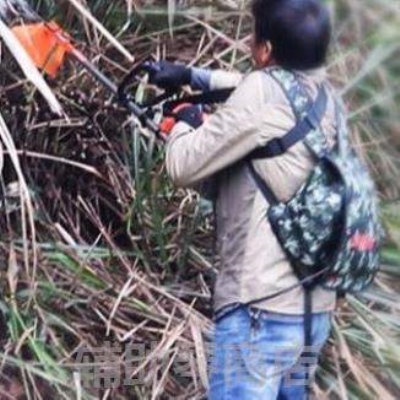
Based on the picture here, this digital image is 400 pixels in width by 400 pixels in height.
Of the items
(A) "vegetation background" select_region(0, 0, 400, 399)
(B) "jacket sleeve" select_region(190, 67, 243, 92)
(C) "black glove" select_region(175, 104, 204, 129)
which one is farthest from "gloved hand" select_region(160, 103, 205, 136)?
(A) "vegetation background" select_region(0, 0, 400, 399)

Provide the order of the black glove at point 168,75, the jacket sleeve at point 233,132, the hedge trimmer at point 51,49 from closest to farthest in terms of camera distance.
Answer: the jacket sleeve at point 233,132 < the black glove at point 168,75 < the hedge trimmer at point 51,49

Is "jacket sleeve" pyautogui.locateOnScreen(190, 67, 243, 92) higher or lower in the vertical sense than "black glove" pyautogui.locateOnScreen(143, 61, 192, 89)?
lower

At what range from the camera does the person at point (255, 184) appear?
3410mm

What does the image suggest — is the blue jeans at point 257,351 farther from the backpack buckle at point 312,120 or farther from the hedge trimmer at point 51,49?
the hedge trimmer at point 51,49

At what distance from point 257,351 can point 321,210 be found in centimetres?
41

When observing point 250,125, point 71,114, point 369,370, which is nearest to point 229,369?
point 250,125

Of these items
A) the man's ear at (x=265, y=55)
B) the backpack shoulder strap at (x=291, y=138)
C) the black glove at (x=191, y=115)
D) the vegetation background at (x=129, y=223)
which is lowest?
the vegetation background at (x=129, y=223)

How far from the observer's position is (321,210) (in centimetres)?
341

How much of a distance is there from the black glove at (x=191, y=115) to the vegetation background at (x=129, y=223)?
2.63ft

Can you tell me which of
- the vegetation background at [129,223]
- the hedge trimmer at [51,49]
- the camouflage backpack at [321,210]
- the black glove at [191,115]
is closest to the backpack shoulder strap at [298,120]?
the camouflage backpack at [321,210]

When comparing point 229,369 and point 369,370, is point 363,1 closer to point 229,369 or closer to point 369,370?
point 369,370

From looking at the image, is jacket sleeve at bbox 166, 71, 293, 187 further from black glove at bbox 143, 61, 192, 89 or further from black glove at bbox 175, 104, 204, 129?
black glove at bbox 143, 61, 192, 89

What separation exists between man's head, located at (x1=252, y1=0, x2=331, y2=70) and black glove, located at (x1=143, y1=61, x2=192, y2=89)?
39 centimetres

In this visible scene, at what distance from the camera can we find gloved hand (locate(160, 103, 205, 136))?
3.66m
